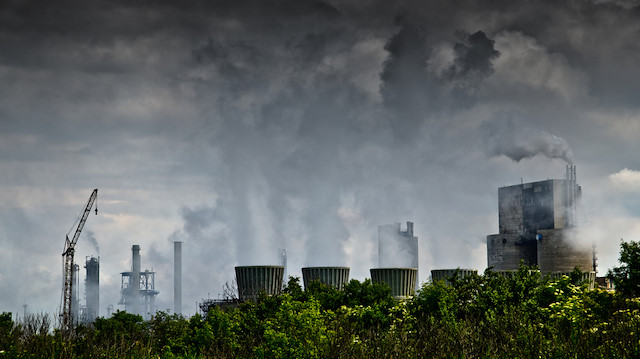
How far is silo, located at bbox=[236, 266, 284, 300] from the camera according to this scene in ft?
262

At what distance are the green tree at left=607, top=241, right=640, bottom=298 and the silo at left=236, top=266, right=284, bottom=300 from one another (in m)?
38.5

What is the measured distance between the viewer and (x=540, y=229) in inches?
4924

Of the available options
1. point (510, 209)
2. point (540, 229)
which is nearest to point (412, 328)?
point (540, 229)

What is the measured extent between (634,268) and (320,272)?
133ft

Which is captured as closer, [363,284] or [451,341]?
[451,341]

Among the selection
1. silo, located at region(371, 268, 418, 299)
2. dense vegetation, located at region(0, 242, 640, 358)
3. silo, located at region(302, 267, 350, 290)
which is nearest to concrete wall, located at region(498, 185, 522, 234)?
silo, located at region(371, 268, 418, 299)

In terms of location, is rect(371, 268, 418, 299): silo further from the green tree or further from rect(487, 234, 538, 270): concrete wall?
rect(487, 234, 538, 270): concrete wall

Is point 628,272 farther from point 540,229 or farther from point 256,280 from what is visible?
point 540,229

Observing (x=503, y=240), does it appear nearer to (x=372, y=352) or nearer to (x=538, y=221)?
(x=538, y=221)

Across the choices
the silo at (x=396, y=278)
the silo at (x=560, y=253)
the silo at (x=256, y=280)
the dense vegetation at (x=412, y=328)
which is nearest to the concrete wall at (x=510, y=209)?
the silo at (x=560, y=253)

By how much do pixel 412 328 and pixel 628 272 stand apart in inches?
656

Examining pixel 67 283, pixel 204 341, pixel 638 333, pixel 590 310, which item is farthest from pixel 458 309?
pixel 67 283

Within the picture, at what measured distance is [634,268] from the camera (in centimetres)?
4803

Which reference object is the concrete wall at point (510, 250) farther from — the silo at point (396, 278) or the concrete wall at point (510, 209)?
the silo at point (396, 278)
